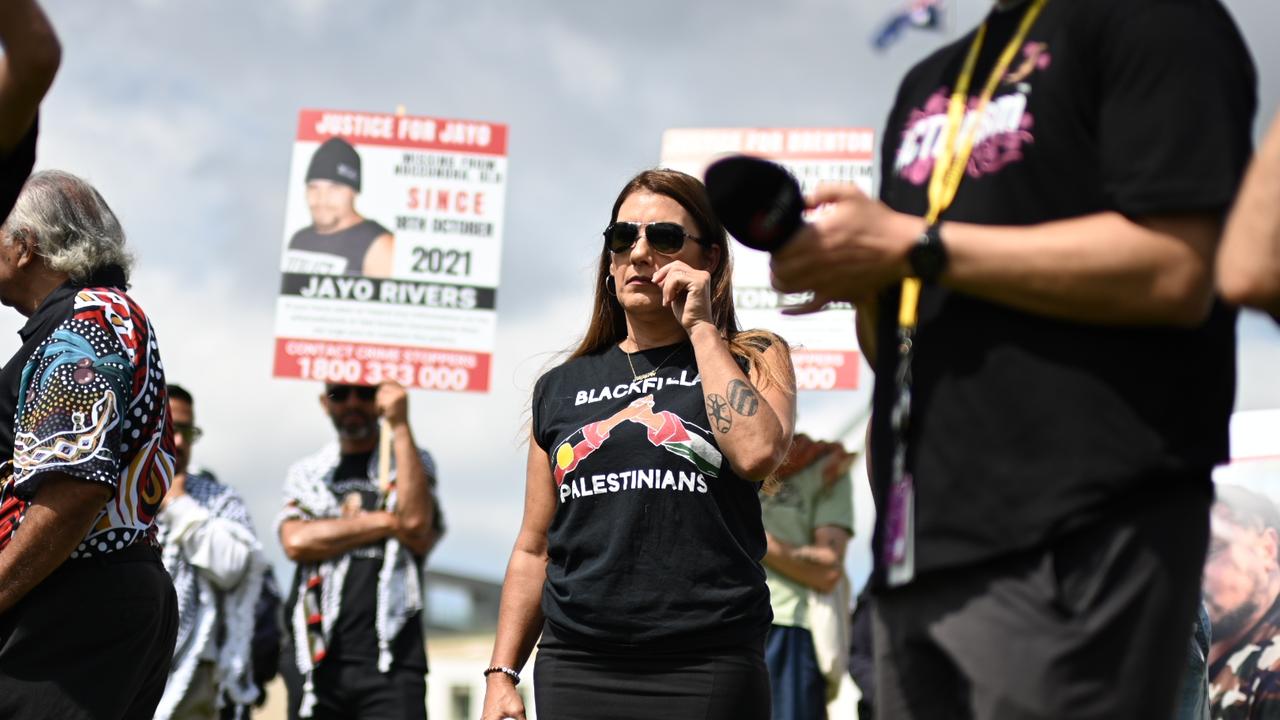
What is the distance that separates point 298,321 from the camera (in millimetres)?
8273

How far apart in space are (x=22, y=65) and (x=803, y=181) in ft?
21.9

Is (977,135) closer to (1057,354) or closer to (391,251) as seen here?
(1057,354)

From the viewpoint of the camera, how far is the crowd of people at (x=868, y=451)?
204 cm

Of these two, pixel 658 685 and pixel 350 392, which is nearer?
pixel 658 685

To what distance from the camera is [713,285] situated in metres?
3.96

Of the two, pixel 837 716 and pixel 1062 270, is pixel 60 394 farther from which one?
pixel 837 716

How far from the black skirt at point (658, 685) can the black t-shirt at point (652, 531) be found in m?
0.03

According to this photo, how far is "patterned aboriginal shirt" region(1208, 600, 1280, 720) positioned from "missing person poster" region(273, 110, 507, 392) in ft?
12.9

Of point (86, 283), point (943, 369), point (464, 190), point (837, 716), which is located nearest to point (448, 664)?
point (837, 716)

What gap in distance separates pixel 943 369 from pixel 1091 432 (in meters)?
0.23

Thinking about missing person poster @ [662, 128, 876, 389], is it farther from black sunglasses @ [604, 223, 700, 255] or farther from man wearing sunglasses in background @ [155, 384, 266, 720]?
black sunglasses @ [604, 223, 700, 255]

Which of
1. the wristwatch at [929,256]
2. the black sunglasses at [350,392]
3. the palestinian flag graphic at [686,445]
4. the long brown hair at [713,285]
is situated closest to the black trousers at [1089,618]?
the wristwatch at [929,256]

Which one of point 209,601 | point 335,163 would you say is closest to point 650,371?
point 209,601

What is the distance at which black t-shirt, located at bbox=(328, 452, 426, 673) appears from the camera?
6773mm
